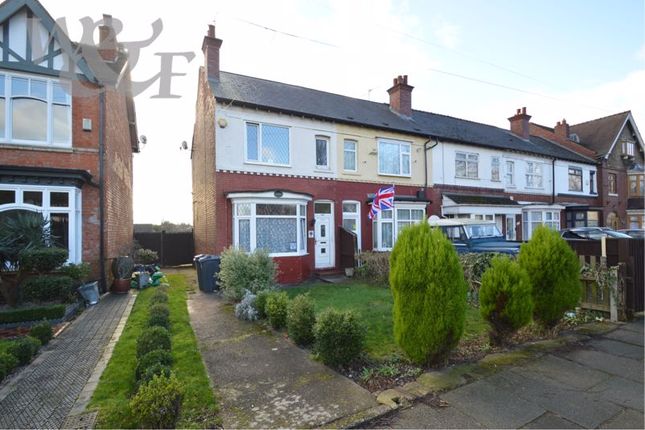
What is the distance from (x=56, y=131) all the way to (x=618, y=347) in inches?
551

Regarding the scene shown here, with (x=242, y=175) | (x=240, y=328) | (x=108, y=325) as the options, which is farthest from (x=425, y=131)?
(x=108, y=325)

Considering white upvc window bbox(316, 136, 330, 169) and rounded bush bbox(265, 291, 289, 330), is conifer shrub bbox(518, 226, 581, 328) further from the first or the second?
white upvc window bbox(316, 136, 330, 169)

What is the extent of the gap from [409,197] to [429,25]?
25.9ft

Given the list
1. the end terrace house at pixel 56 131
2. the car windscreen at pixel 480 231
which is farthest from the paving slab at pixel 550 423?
the end terrace house at pixel 56 131

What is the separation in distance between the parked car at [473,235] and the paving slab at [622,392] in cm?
811

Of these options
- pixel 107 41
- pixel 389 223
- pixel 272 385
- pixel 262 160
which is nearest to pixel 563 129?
pixel 389 223

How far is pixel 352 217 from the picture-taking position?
51.5ft

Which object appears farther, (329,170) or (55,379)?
(329,170)

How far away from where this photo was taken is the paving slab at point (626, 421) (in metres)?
3.25

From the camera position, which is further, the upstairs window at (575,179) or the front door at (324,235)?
the upstairs window at (575,179)

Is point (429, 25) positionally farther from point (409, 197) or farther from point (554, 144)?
point (554, 144)

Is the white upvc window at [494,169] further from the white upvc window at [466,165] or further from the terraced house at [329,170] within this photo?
the white upvc window at [466,165]

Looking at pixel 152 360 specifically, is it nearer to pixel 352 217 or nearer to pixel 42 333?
pixel 42 333

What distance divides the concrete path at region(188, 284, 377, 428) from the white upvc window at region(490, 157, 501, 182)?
18.3 metres
